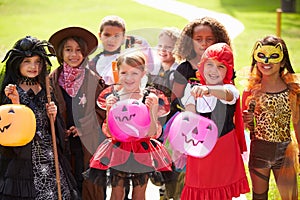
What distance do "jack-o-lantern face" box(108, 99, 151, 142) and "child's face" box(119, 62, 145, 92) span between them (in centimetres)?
14

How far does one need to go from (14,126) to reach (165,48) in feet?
6.27

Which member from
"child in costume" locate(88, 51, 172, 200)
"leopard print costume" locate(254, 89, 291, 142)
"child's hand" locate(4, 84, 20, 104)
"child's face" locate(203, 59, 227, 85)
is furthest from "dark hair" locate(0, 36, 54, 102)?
"leopard print costume" locate(254, 89, 291, 142)

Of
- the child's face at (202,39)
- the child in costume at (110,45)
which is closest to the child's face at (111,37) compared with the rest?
the child in costume at (110,45)

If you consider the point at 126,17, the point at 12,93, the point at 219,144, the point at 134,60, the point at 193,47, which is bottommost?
the point at 219,144

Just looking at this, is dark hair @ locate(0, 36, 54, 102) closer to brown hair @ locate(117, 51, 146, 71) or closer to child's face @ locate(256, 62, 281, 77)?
brown hair @ locate(117, 51, 146, 71)

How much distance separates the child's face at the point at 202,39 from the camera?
5102 mm

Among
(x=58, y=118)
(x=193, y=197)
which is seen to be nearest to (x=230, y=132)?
(x=193, y=197)

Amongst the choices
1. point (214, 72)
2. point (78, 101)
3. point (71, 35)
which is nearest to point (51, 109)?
point (78, 101)

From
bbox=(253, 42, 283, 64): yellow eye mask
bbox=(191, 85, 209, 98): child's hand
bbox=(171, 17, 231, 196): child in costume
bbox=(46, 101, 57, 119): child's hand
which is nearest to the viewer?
bbox=(191, 85, 209, 98): child's hand

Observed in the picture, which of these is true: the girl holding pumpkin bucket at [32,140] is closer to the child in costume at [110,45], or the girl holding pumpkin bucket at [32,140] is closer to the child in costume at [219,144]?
the child in costume at [110,45]

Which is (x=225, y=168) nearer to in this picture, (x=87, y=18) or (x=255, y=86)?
(x=255, y=86)

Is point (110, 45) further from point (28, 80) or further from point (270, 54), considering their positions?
point (270, 54)

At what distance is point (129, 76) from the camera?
15.3 ft

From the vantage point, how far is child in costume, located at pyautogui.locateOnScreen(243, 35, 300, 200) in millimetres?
4902
